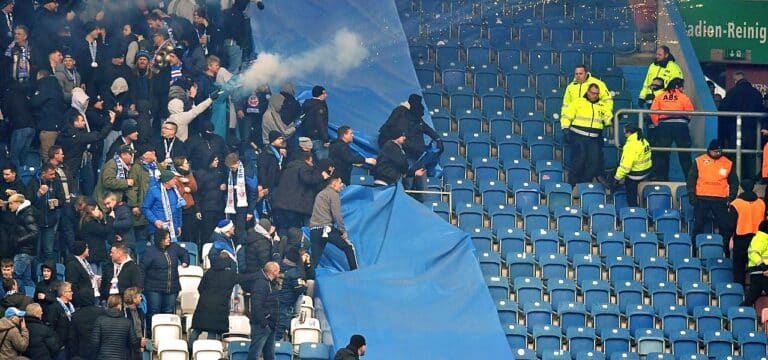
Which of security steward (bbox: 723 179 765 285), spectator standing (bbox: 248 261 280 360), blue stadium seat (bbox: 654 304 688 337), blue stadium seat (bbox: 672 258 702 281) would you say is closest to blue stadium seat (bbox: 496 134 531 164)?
blue stadium seat (bbox: 672 258 702 281)

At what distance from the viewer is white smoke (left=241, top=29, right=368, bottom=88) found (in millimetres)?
29031

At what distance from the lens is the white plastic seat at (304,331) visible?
81.0 feet

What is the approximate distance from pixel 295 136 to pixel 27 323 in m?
6.23

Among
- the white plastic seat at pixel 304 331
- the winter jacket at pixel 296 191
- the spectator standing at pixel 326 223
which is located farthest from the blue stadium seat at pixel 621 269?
the white plastic seat at pixel 304 331

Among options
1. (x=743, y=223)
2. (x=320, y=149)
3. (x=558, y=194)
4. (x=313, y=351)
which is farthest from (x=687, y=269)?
(x=313, y=351)

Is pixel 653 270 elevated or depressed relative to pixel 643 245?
depressed

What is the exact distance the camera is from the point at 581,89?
28.6 m

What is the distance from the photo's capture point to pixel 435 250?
1052 inches

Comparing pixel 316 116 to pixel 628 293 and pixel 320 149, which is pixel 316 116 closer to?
pixel 320 149

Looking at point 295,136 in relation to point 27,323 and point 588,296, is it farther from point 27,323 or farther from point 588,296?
point 27,323

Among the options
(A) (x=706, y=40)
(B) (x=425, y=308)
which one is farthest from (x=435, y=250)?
(A) (x=706, y=40)

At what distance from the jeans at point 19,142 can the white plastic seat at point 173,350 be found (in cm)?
361

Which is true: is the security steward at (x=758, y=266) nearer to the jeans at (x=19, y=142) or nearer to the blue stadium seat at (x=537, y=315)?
the blue stadium seat at (x=537, y=315)

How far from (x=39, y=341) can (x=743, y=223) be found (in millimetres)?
9283
